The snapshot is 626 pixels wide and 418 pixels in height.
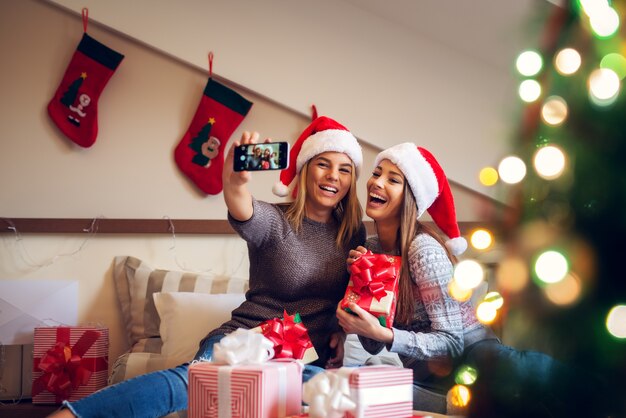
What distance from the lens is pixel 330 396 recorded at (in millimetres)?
1103

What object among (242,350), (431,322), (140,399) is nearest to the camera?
(242,350)

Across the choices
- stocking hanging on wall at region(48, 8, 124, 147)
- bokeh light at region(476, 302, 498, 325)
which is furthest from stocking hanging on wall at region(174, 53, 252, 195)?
bokeh light at region(476, 302, 498, 325)

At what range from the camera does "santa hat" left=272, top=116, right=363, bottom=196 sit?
1902 mm

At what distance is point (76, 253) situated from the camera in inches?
100

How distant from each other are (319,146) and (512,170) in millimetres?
1067

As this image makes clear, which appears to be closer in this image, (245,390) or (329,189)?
(245,390)

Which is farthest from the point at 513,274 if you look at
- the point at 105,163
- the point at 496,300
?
the point at 105,163

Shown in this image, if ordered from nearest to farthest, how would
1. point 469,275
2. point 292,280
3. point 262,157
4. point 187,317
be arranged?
1. point 469,275
2. point 262,157
3. point 292,280
4. point 187,317

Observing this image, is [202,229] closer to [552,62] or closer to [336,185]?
[336,185]

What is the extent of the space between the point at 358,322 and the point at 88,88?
1.61 meters

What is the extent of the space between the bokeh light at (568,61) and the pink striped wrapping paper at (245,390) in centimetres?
71

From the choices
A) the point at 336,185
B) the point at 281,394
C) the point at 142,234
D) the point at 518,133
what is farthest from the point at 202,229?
→ the point at 518,133

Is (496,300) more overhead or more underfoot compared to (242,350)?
more overhead

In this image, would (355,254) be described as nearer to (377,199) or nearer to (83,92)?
(377,199)
